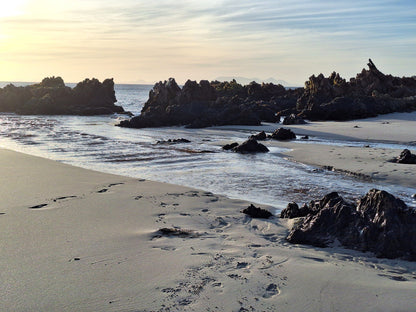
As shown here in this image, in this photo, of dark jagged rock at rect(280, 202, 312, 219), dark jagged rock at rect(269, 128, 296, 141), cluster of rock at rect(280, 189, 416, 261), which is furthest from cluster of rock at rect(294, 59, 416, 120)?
cluster of rock at rect(280, 189, 416, 261)

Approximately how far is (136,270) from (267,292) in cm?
154

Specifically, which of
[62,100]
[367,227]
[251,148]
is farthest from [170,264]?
[62,100]

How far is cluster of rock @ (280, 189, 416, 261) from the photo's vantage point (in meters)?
5.52

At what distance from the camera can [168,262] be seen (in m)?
5.00

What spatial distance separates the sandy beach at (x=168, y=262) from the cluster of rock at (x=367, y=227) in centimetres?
20

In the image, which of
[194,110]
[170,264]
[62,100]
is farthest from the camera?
[62,100]

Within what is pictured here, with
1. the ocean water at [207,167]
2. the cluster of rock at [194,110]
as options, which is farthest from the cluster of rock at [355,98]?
the ocean water at [207,167]

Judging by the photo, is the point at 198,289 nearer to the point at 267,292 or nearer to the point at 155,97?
the point at 267,292

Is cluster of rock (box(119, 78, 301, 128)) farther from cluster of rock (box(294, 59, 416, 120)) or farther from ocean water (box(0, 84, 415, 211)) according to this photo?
ocean water (box(0, 84, 415, 211))

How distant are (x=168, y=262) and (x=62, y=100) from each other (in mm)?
48957

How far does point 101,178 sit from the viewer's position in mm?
11117

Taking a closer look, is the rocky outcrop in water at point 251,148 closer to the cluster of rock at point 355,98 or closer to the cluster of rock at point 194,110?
the cluster of rock at point 194,110

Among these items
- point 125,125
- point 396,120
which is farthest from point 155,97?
point 396,120

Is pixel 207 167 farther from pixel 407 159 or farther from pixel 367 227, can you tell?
pixel 367 227
